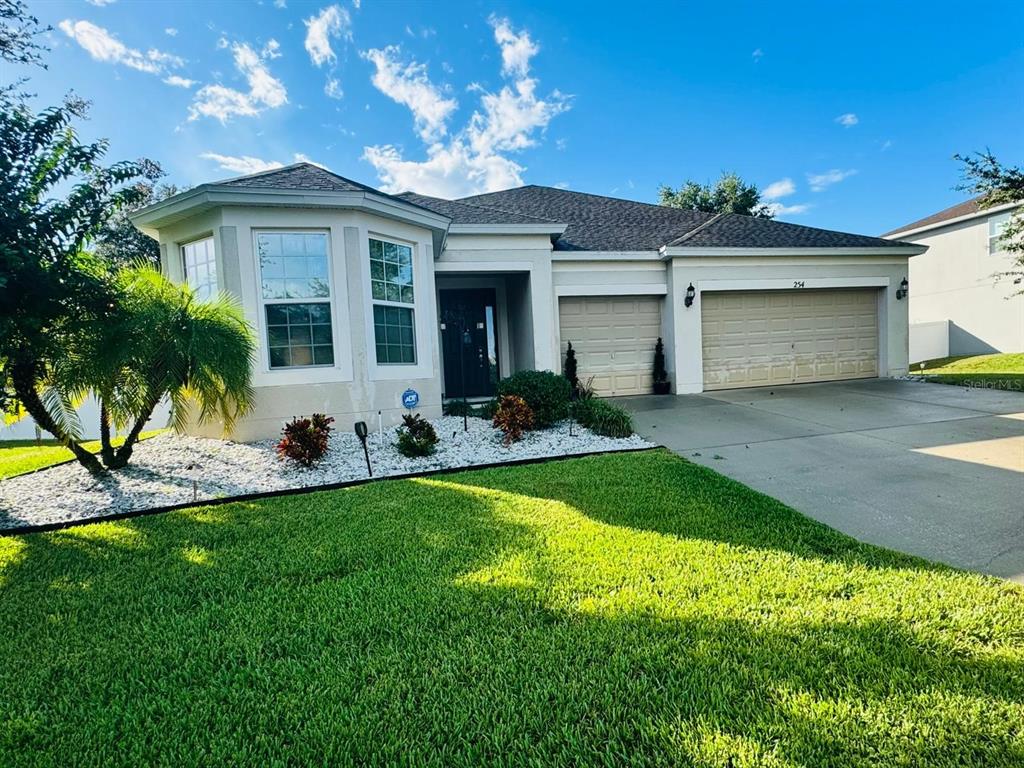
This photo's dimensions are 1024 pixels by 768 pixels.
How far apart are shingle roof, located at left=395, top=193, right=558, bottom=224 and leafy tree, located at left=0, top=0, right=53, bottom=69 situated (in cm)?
546

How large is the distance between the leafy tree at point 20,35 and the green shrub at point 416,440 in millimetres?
7275

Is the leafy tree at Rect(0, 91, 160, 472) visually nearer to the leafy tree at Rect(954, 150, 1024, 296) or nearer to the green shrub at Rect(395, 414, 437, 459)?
the green shrub at Rect(395, 414, 437, 459)

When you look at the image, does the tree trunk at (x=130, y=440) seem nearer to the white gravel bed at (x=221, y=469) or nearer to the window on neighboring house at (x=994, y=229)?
the white gravel bed at (x=221, y=469)

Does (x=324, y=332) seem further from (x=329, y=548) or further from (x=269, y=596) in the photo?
(x=269, y=596)

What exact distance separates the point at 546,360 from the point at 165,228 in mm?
7083

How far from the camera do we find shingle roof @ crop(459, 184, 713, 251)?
10898mm

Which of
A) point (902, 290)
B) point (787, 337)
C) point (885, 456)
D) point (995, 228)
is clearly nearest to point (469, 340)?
point (787, 337)

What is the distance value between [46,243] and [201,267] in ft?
10.0

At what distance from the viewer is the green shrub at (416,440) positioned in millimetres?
6004

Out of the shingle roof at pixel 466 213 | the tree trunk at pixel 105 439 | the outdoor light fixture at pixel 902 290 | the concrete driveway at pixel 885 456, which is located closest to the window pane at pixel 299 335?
the tree trunk at pixel 105 439

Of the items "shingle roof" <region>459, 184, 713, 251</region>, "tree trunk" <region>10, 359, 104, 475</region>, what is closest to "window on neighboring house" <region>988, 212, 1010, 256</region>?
"shingle roof" <region>459, 184, 713, 251</region>

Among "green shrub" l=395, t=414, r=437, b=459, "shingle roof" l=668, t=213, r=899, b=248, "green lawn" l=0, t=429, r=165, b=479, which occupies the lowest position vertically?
"green lawn" l=0, t=429, r=165, b=479

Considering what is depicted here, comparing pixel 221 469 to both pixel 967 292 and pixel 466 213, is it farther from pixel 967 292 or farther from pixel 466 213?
pixel 967 292

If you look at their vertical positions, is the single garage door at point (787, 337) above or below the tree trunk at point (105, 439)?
above
